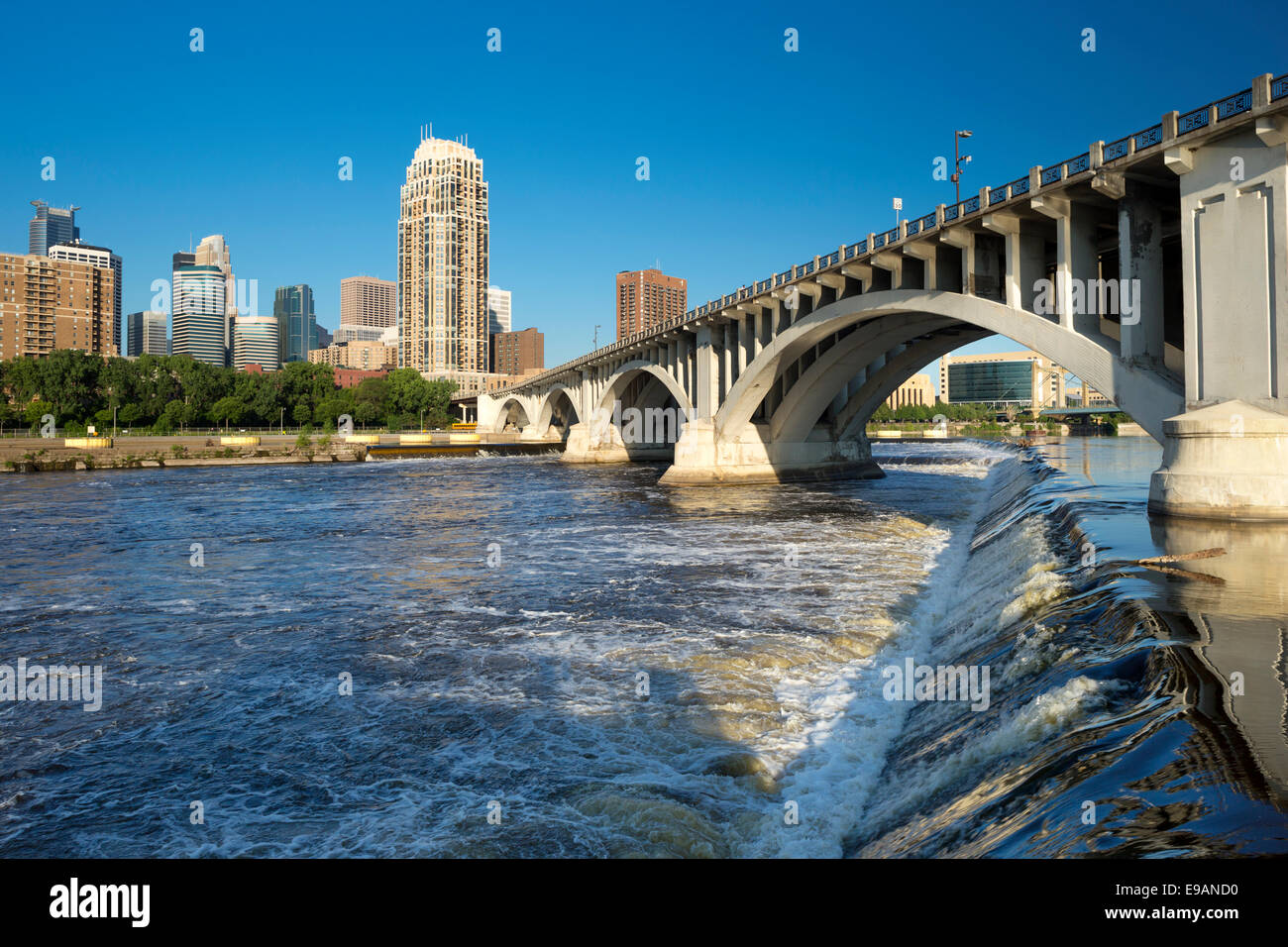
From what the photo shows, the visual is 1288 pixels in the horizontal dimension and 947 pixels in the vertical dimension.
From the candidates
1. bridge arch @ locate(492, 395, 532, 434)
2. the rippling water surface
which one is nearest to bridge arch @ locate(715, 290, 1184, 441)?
the rippling water surface

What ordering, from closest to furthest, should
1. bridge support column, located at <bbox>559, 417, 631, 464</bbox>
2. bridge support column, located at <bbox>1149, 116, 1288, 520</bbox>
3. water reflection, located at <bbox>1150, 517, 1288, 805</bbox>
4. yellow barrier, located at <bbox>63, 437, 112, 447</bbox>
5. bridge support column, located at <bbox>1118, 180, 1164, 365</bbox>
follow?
water reflection, located at <bbox>1150, 517, 1288, 805</bbox>
bridge support column, located at <bbox>1149, 116, 1288, 520</bbox>
bridge support column, located at <bbox>1118, 180, 1164, 365</bbox>
yellow barrier, located at <bbox>63, 437, 112, 447</bbox>
bridge support column, located at <bbox>559, 417, 631, 464</bbox>

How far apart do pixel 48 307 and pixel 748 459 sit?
19473 cm

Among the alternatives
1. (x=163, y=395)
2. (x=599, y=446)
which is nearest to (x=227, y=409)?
(x=163, y=395)

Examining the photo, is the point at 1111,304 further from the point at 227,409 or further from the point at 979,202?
the point at 227,409

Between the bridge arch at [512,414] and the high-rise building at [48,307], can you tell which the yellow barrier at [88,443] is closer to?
the bridge arch at [512,414]

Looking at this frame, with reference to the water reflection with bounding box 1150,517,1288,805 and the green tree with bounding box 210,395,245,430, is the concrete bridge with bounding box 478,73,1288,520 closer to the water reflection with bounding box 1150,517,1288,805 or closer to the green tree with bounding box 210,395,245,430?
the water reflection with bounding box 1150,517,1288,805

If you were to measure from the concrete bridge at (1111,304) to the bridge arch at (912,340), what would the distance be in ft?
0.24

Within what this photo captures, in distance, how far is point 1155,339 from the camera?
2231 cm

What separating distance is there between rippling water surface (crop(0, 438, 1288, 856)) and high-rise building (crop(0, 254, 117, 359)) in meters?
197

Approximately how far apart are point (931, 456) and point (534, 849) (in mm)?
82878

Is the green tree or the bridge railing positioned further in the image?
the green tree

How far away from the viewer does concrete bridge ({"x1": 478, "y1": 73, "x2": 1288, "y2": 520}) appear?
707 inches
